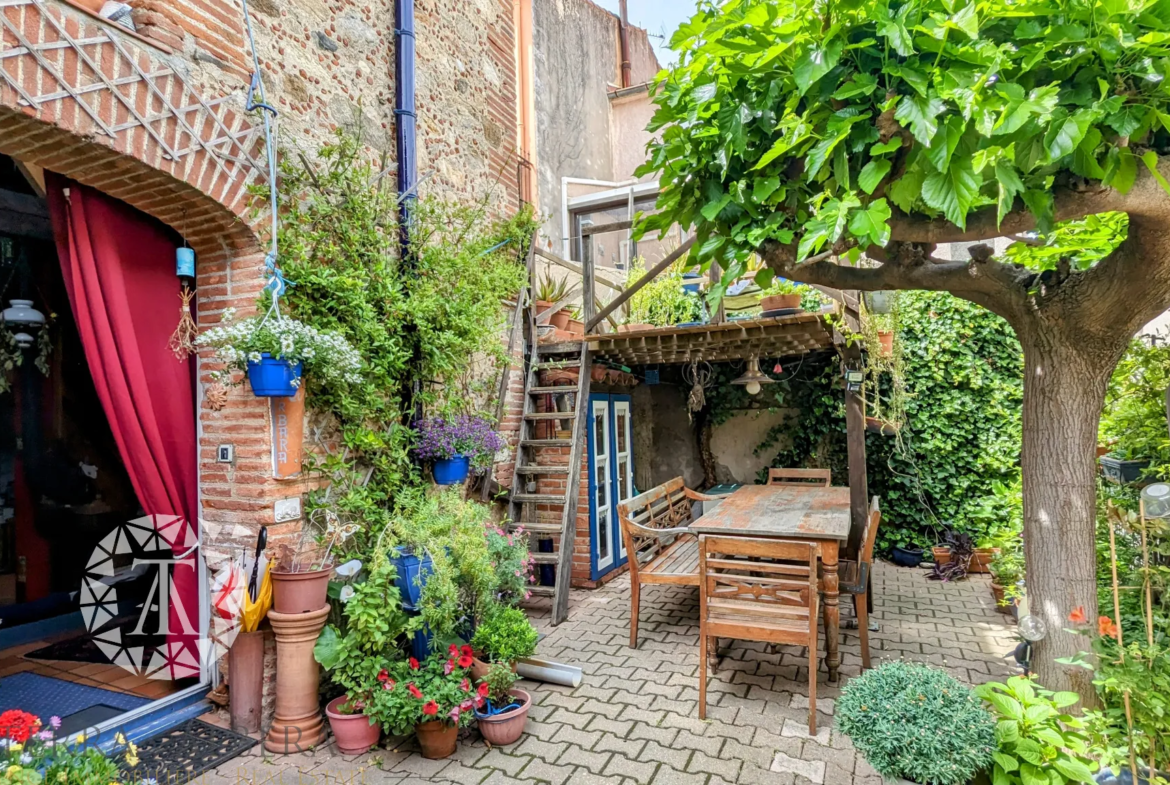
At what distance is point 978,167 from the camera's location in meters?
1.46

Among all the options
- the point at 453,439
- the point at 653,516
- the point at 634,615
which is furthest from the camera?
the point at 653,516

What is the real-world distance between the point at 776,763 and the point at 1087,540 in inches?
61.3

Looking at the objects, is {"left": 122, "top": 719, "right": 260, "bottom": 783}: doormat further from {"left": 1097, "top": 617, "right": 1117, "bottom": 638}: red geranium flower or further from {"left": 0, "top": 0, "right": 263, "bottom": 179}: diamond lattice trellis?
{"left": 1097, "top": 617, "right": 1117, "bottom": 638}: red geranium flower

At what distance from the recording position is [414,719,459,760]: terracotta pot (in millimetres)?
2689

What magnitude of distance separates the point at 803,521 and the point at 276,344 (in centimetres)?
329

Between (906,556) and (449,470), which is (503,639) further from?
(906,556)

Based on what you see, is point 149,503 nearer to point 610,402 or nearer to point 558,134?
point 610,402

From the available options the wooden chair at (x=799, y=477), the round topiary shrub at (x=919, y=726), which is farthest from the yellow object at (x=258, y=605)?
the wooden chair at (x=799, y=477)

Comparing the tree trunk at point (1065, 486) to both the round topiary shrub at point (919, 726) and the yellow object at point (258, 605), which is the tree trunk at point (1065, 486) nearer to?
the round topiary shrub at point (919, 726)

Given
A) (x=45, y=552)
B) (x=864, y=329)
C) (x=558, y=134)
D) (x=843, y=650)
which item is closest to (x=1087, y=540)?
(x=843, y=650)

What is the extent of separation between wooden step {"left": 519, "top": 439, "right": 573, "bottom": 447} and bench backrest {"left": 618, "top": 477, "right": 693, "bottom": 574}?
719mm

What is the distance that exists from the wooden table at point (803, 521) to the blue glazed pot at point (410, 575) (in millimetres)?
1699

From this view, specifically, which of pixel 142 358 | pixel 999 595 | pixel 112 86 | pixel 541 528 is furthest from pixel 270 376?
pixel 999 595

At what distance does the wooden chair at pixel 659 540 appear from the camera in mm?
3908
